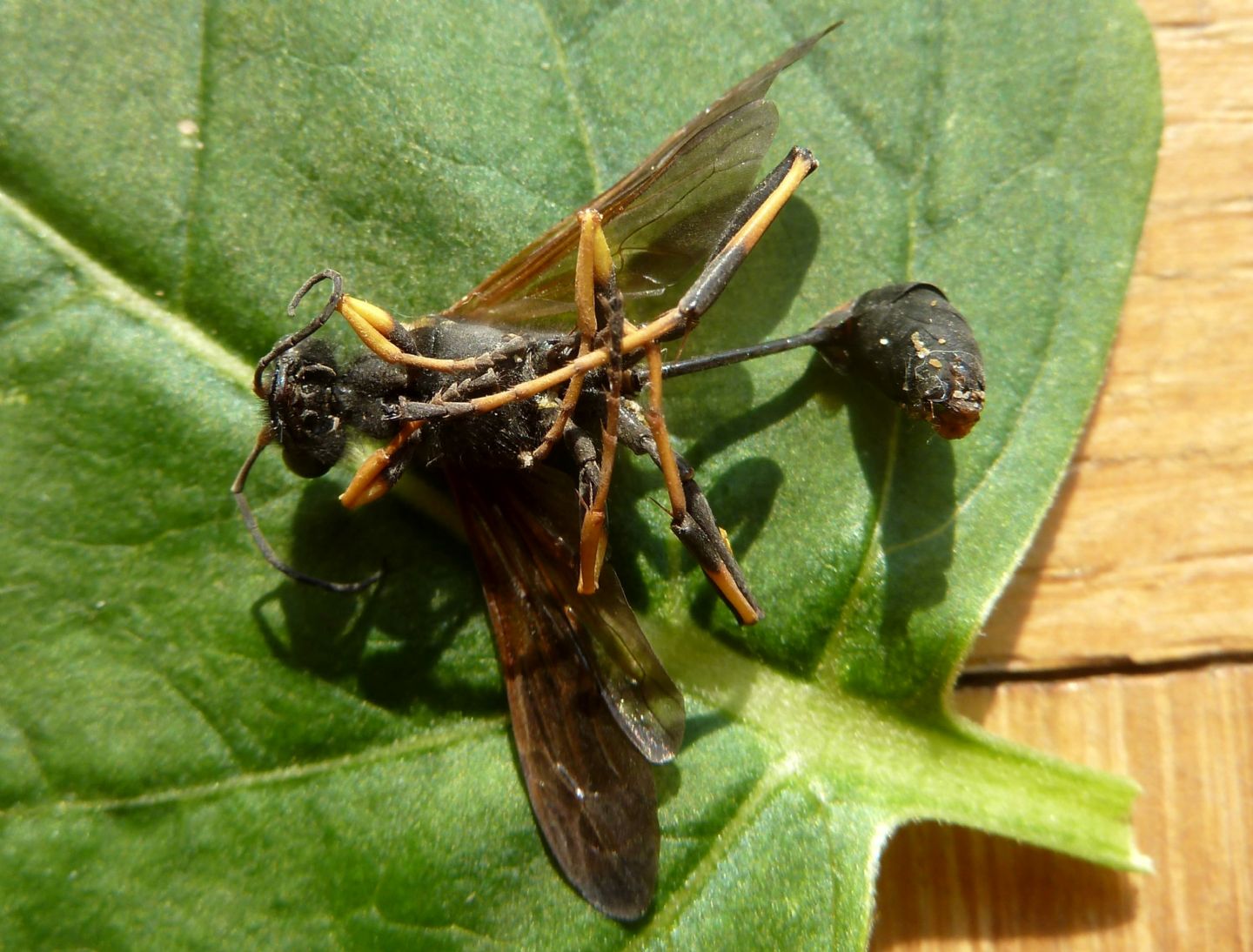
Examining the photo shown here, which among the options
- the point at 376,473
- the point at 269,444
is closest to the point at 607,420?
the point at 376,473

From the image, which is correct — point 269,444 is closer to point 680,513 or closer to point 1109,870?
point 680,513

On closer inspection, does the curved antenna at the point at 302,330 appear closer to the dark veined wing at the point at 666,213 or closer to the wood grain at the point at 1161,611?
the dark veined wing at the point at 666,213

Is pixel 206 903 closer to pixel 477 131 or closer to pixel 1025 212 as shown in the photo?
pixel 477 131

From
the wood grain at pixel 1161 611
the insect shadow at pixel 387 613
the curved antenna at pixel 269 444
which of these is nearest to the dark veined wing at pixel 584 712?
the insect shadow at pixel 387 613

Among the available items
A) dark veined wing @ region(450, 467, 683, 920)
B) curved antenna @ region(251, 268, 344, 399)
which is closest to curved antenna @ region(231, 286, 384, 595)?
curved antenna @ region(251, 268, 344, 399)

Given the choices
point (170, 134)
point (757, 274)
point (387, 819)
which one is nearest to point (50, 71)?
point (170, 134)

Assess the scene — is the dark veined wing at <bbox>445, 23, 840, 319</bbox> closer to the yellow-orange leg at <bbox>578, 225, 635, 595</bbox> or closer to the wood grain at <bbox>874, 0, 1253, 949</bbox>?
the yellow-orange leg at <bbox>578, 225, 635, 595</bbox>
